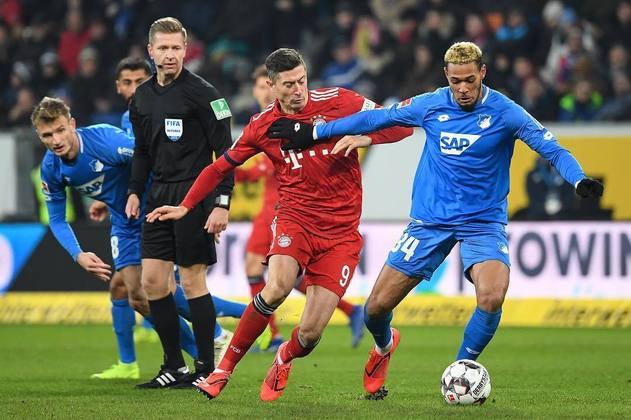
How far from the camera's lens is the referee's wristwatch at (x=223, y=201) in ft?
26.7

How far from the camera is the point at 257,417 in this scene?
23.1 ft

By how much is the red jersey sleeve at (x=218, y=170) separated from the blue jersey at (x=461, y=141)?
49 cm

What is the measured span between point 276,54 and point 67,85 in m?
13.0

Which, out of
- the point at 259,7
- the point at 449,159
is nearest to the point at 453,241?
the point at 449,159

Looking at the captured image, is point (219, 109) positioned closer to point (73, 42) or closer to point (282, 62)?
point (282, 62)

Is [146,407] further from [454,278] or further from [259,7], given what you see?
[259,7]

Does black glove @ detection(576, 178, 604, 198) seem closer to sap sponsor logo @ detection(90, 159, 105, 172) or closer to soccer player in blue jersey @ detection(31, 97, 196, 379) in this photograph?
soccer player in blue jersey @ detection(31, 97, 196, 379)

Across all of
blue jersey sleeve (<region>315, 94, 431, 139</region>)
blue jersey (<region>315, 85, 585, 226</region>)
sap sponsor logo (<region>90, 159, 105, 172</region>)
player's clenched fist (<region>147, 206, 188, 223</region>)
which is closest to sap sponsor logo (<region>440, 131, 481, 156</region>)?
blue jersey (<region>315, 85, 585, 226</region>)

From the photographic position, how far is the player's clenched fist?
7.87 m

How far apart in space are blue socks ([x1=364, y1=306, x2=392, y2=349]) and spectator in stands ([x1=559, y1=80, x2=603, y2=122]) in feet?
30.0

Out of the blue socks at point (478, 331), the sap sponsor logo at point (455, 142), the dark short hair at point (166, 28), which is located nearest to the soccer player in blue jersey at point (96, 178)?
the dark short hair at point (166, 28)

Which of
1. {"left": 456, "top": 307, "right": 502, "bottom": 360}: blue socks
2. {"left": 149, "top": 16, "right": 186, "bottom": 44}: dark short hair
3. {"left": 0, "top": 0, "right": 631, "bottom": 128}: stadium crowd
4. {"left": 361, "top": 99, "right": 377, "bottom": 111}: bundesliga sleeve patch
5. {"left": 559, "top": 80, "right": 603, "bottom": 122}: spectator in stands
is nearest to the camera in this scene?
{"left": 456, "top": 307, "right": 502, "bottom": 360}: blue socks

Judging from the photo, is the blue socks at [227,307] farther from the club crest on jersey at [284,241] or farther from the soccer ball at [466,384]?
the soccer ball at [466,384]

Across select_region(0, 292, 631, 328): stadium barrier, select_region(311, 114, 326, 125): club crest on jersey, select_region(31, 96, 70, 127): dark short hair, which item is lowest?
select_region(0, 292, 631, 328): stadium barrier
